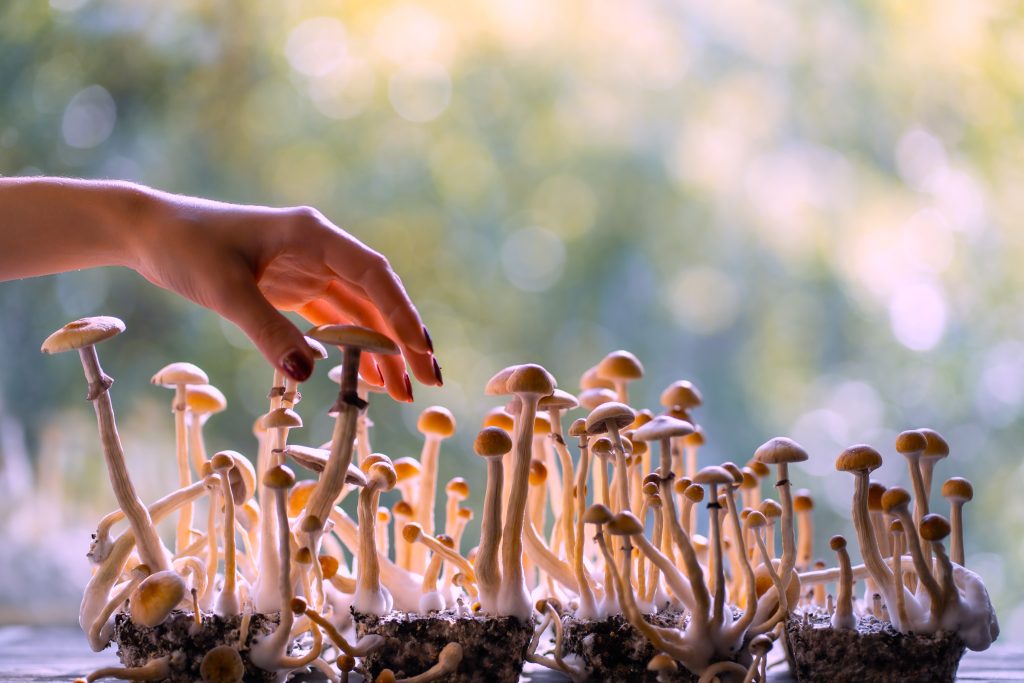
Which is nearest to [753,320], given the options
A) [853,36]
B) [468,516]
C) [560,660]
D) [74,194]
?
[853,36]

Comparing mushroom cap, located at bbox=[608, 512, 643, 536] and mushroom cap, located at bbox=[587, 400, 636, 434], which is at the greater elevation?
mushroom cap, located at bbox=[587, 400, 636, 434]

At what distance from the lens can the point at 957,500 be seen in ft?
3.05

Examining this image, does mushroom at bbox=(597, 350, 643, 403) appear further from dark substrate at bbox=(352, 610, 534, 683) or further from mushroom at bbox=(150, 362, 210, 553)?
mushroom at bbox=(150, 362, 210, 553)

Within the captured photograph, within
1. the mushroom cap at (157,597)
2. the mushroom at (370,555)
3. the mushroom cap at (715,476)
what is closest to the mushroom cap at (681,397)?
the mushroom cap at (715,476)

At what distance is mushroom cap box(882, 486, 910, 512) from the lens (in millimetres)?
825

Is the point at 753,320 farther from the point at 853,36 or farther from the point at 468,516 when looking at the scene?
the point at 468,516

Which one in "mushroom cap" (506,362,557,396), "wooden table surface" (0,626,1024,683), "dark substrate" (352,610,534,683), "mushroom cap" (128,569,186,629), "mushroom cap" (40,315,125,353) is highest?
"mushroom cap" (40,315,125,353)

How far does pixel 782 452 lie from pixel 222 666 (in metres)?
0.59

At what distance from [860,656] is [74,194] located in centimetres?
94

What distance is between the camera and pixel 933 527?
83 cm

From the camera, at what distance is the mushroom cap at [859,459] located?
84cm

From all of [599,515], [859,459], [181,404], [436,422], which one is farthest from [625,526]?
[181,404]

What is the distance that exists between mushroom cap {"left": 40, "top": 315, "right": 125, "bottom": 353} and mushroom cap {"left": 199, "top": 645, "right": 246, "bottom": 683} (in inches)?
12.5

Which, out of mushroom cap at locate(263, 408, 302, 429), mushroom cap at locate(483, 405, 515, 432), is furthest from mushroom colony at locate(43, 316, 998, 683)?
mushroom cap at locate(483, 405, 515, 432)
